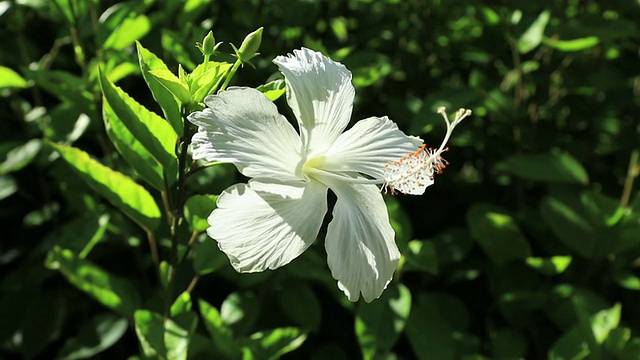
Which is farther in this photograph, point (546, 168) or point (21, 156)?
point (546, 168)

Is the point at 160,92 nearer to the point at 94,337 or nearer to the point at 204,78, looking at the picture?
the point at 204,78

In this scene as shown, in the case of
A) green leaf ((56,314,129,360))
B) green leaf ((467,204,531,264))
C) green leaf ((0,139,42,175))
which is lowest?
green leaf ((56,314,129,360))

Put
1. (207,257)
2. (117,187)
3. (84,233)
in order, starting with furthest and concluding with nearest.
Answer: (84,233)
(207,257)
(117,187)

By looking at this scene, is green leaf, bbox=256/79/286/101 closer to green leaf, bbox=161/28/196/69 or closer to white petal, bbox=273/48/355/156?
white petal, bbox=273/48/355/156

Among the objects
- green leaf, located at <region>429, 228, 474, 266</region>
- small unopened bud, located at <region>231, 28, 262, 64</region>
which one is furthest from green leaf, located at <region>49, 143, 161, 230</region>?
green leaf, located at <region>429, 228, 474, 266</region>

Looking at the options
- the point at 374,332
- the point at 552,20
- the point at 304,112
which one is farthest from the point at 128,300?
the point at 552,20

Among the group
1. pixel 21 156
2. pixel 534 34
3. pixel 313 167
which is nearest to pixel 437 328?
pixel 313 167

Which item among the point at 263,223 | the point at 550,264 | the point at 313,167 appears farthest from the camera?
the point at 550,264
